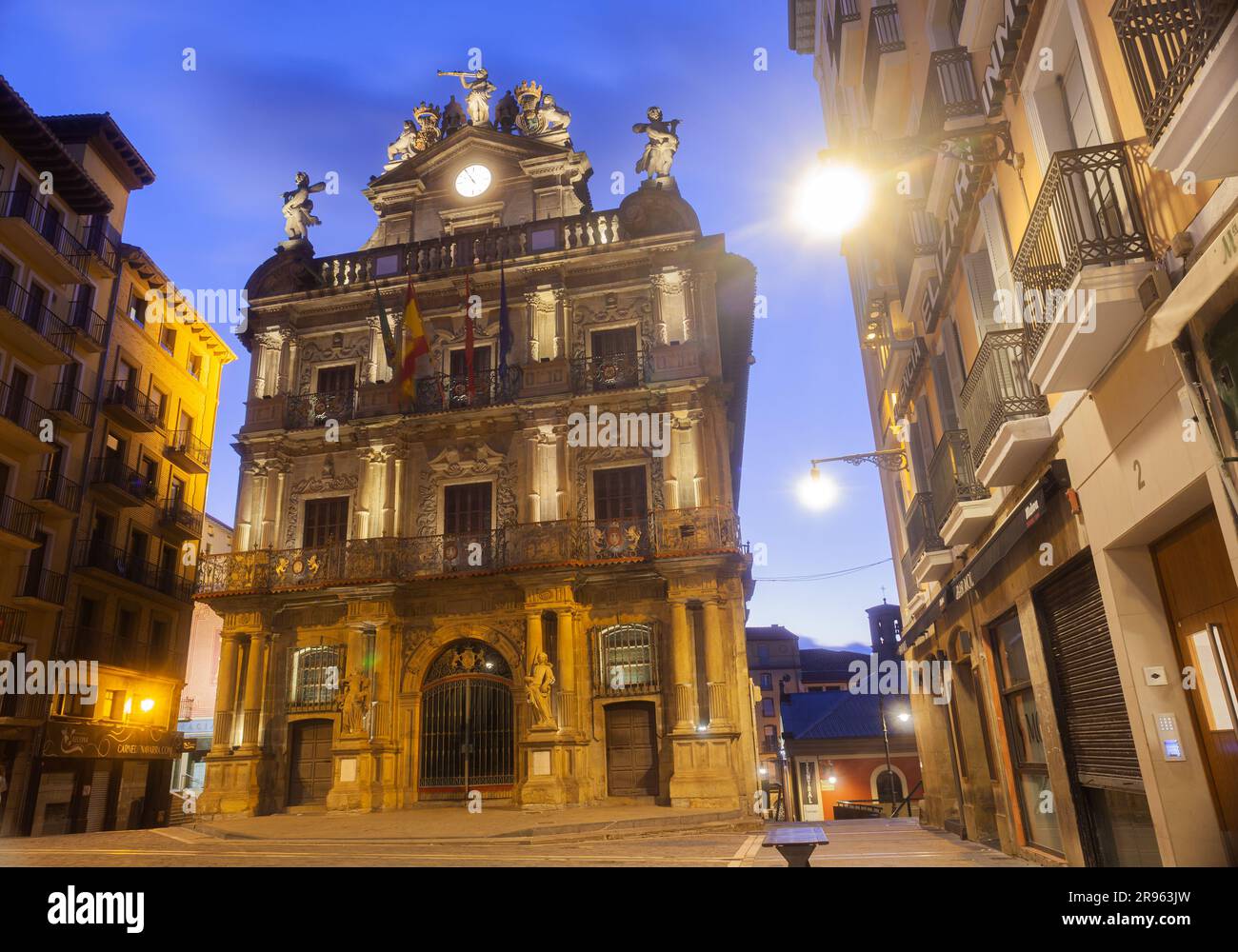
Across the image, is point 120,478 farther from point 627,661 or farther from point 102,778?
point 627,661

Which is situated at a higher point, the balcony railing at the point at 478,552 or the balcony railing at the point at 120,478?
the balcony railing at the point at 120,478

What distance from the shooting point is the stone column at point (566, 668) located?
18641 millimetres

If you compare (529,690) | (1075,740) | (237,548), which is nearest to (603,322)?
(529,690)

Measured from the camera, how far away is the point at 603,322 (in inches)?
888

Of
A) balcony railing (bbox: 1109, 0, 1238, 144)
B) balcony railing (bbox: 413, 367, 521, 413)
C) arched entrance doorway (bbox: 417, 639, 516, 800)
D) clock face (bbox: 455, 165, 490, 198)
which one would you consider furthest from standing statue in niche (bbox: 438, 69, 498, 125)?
balcony railing (bbox: 1109, 0, 1238, 144)

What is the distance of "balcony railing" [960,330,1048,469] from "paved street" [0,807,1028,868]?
4924 millimetres

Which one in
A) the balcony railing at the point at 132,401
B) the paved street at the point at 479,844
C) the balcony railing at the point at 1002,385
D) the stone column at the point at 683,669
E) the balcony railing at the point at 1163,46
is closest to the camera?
the balcony railing at the point at 1163,46

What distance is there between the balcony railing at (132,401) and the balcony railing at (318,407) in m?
7.98

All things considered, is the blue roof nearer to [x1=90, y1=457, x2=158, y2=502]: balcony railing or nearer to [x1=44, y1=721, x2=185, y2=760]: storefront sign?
[x1=44, y1=721, x2=185, y2=760]: storefront sign

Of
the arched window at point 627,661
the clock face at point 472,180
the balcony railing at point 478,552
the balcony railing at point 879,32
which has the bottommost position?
the arched window at point 627,661

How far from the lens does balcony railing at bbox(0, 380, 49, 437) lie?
73.7 ft

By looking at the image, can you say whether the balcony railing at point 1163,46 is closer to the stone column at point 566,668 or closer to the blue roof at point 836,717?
the stone column at point 566,668

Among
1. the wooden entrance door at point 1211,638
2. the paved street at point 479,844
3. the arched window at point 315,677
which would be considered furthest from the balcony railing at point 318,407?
the wooden entrance door at point 1211,638

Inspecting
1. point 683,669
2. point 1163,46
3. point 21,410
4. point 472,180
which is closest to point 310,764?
point 683,669
